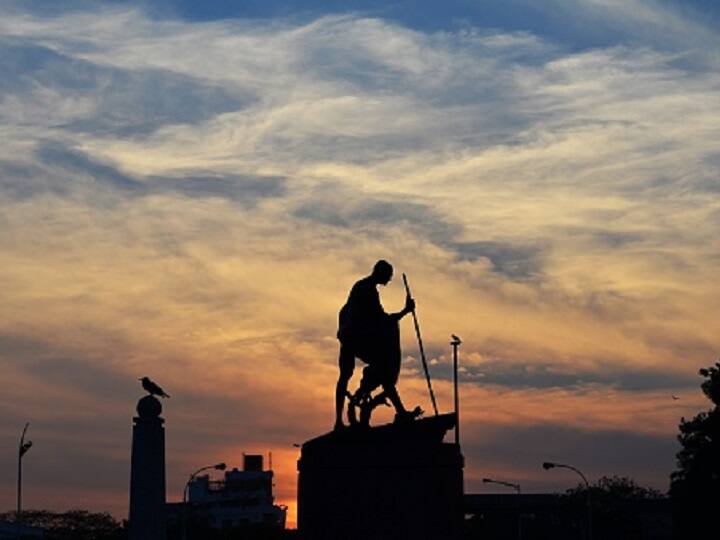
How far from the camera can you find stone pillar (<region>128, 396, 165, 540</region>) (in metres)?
40.7

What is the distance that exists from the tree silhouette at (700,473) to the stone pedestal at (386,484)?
4110cm

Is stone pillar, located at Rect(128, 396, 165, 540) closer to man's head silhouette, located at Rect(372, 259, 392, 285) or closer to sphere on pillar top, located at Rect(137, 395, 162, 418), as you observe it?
sphere on pillar top, located at Rect(137, 395, 162, 418)

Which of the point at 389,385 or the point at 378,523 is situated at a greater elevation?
the point at 389,385

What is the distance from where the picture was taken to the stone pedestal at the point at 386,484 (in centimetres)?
2789

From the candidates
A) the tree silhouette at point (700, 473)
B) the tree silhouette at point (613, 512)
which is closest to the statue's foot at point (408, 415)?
the tree silhouette at point (700, 473)

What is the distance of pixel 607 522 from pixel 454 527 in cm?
10170

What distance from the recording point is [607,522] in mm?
126750

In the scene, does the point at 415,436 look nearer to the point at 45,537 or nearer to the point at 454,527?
the point at 454,527

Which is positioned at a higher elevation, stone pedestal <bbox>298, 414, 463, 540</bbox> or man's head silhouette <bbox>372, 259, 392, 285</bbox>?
man's head silhouette <bbox>372, 259, 392, 285</bbox>

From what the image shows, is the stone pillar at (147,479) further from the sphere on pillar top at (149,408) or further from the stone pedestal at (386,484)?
the stone pedestal at (386,484)

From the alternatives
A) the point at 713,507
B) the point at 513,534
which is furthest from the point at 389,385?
the point at 513,534

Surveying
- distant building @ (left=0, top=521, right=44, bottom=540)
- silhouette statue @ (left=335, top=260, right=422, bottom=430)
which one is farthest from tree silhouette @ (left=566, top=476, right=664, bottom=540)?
silhouette statue @ (left=335, top=260, right=422, bottom=430)

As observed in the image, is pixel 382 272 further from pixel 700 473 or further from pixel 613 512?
pixel 613 512

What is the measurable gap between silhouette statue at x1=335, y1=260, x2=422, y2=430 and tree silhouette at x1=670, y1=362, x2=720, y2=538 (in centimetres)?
4074
